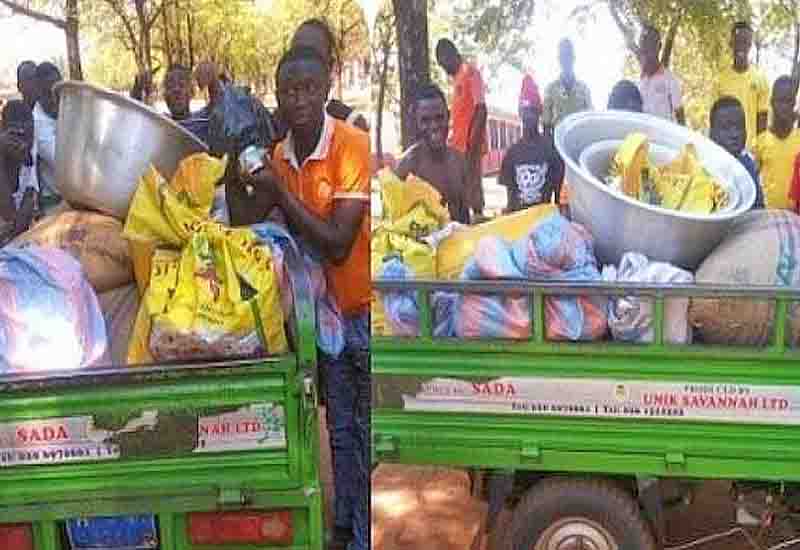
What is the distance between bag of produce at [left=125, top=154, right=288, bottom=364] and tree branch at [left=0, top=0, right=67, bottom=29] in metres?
0.32

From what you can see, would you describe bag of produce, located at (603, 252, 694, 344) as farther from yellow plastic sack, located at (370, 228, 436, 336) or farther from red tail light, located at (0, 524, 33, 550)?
red tail light, located at (0, 524, 33, 550)

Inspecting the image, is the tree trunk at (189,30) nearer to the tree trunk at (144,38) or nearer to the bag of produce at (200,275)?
the tree trunk at (144,38)

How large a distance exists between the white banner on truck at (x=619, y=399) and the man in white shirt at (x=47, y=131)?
773 millimetres

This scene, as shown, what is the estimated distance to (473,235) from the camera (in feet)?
5.97

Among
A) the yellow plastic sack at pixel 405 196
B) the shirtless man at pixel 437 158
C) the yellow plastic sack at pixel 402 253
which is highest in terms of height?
the shirtless man at pixel 437 158

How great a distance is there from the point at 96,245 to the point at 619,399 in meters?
0.98

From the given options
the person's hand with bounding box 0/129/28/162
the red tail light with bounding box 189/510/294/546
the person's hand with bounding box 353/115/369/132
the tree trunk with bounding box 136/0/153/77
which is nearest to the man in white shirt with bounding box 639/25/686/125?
the person's hand with bounding box 353/115/369/132

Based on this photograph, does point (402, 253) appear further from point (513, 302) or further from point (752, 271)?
point (752, 271)

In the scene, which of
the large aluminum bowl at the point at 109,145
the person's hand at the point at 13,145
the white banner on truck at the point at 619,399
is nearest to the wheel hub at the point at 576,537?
the white banner on truck at the point at 619,399

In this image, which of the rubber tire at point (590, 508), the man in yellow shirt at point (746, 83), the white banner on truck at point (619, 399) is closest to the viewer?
the man in yellow shirt at point (746, 83)

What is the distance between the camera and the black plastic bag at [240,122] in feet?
5.88

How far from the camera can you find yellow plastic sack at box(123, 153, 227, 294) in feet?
5.81

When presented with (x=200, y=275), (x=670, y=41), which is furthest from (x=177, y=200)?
(x=670, y=41)

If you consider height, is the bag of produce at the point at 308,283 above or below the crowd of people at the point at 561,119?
below
